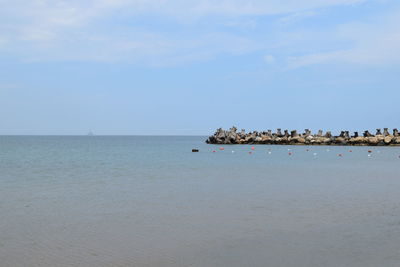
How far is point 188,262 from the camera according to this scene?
30.9 feet

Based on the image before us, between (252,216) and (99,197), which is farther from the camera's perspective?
(99,197)

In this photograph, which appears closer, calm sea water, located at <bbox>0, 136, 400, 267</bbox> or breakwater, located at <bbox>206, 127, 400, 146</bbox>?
calm sea water, located at <bbox>0, 136, 400, 267</bbox>

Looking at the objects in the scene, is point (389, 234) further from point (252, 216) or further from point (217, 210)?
point (217, 210)

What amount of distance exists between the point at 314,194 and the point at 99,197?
1073 cm

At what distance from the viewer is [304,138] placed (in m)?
104

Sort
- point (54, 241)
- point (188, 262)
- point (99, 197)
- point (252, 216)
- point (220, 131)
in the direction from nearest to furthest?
point (188, 262)
point (54, 241)
point (252, 216)
point (99, 197)
point (220, 131)

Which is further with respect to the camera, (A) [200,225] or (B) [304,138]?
(B) [304,138]

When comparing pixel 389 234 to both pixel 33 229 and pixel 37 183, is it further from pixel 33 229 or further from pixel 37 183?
pixel 37 183

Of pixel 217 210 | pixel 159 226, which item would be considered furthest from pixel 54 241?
pixel 217 210

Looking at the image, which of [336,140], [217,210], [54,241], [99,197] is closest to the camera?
[54,241]

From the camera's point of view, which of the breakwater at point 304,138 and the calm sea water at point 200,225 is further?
the breakwater at point 304,138

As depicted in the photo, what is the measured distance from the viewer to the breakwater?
9412 cm

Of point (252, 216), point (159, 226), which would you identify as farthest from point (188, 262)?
point (252, 216)

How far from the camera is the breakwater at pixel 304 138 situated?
94125 mm
